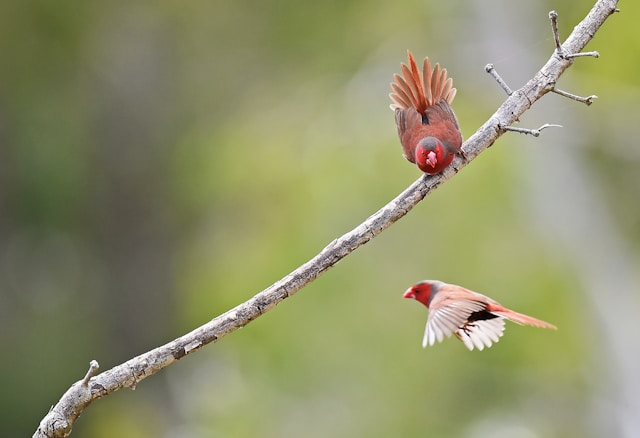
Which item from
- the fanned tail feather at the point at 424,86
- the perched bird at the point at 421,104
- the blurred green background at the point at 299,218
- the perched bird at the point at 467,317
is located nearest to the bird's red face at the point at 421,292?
the perched bird at the point at 467,317

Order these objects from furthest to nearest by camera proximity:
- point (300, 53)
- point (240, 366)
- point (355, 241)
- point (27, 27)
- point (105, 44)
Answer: point (300, 53) < point (105, 44) < point (27, 27) < point (240, 366) < point (355, 241)

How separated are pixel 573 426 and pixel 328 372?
1.46m

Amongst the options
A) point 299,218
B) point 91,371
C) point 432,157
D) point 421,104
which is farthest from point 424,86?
point 299,218

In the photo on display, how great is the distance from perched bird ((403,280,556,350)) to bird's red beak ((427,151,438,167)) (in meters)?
0.25

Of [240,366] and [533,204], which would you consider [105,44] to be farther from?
[533,204]

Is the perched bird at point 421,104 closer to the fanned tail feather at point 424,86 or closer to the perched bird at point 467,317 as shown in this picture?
the fanned tail feather at point 424,86

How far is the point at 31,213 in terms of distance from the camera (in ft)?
25.8

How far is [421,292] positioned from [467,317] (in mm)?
350

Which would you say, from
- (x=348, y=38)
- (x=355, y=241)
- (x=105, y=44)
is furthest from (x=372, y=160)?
(x=355, y=241)

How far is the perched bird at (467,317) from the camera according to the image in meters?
1.92

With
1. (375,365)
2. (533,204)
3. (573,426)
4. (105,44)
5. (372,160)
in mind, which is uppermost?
(105,44)

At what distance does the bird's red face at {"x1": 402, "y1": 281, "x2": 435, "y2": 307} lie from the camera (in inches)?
89.7

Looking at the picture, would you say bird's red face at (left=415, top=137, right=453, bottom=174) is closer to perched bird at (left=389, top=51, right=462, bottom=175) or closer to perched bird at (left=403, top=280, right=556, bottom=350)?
perched bird at (left=389, top=51, right=462, bottom=175)

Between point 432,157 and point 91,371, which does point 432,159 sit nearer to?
point 432,157
